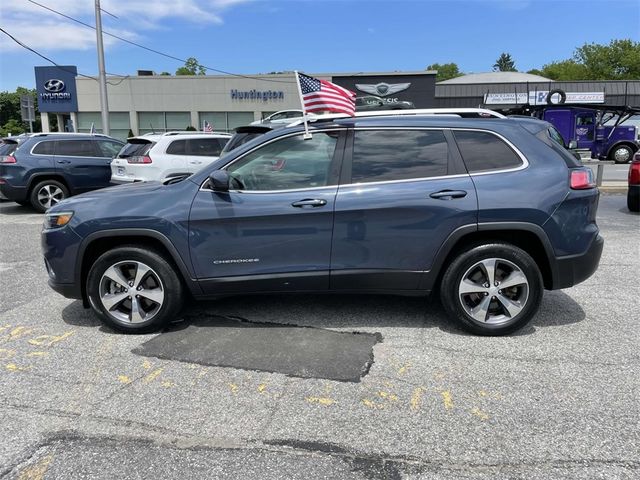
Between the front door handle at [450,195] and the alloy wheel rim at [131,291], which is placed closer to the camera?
the front door handle at [450,195]

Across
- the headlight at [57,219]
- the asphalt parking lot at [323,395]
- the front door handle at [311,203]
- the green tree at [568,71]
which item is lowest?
the asphalt parking lot at [323,395]

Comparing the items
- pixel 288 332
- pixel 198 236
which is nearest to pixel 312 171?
pixel 198 236

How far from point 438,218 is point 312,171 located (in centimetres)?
107

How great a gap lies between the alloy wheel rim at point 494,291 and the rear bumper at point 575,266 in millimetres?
279

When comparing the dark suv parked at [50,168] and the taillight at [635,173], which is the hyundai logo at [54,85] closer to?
the dark suv parked at [50,168]

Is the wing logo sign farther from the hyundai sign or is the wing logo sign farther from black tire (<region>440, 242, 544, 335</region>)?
black tire (<region>440, 242, 544, 335</region>)

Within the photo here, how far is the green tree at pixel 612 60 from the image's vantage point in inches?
2625

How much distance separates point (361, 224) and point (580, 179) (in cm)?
177

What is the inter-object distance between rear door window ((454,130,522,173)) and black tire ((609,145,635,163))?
81.0ft

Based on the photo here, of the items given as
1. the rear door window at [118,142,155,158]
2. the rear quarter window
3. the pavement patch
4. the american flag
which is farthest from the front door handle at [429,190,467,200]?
the rear quarter window

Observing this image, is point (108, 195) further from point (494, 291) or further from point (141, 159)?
point (141, 159)

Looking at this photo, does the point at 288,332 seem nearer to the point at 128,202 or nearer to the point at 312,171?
the point at 312,171

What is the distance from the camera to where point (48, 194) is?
11180 mm

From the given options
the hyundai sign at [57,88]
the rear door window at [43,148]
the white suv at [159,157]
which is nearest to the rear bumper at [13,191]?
the rear door window at [43,148]
